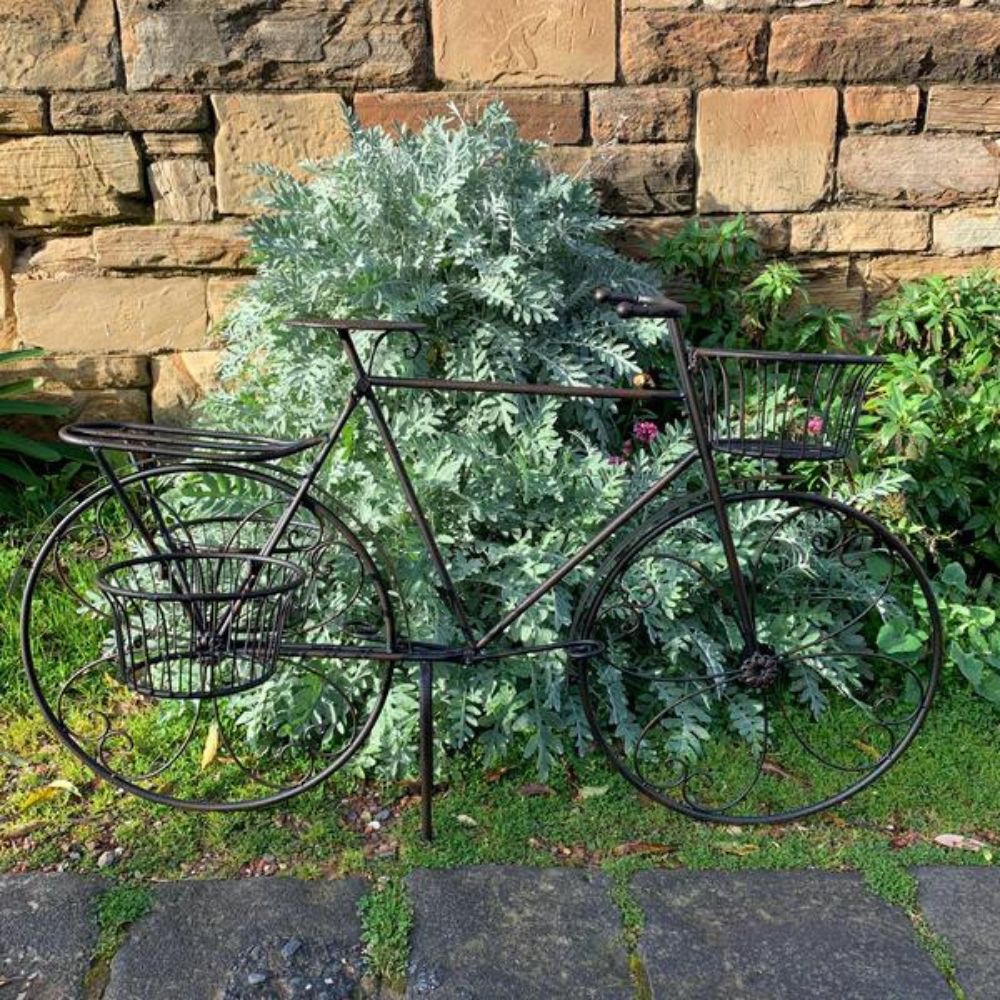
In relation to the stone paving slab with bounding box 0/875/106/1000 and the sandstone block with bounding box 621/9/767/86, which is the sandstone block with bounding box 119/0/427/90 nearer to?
the sandstone block with bounding box 621/9/767/86

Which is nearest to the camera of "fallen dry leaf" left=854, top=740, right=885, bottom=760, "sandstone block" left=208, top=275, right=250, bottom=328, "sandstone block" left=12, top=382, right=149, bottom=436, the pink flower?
"fallen dry leaf" left=854, top=740, right=885, bottom=760

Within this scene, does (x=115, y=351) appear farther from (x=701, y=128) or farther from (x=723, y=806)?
(x=723, y=806)

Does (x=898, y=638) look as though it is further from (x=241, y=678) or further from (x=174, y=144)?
(x=174, y=144)

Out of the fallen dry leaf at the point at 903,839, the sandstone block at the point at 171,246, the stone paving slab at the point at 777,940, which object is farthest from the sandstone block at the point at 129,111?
the fallen dry leaf at the point at 903,839

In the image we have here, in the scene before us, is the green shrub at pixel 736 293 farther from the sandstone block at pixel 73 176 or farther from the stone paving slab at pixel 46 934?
the stone paving slab at pixel 46 934

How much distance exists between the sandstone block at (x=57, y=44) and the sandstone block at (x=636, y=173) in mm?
1540

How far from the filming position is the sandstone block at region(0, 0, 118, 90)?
3432 millimetres

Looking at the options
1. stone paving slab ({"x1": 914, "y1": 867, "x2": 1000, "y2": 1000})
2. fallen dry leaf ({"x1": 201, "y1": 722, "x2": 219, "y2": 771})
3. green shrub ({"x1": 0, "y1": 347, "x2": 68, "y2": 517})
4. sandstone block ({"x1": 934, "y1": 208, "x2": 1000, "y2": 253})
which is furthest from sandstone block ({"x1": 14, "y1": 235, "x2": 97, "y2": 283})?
stone paving slab ({"x1": 914, "y1": 867, "x2": 1000, "y2": 1000})

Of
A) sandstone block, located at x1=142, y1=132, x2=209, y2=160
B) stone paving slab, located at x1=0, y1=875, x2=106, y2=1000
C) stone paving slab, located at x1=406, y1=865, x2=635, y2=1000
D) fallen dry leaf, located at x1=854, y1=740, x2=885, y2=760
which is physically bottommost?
fallen dry leaf, located at x1=854, y1=740, x2=885, y2=760

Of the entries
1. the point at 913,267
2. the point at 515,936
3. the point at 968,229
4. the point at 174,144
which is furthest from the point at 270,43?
the point at 515,936

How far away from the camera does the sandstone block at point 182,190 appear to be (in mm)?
3572

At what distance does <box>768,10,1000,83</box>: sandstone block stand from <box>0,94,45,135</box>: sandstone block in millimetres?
2512

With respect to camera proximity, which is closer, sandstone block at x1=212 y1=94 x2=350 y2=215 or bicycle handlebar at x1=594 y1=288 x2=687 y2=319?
bicycle handlebar at x1=594 y1=288 x2=687 y2=319

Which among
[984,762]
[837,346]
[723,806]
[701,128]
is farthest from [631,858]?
[701,128]
